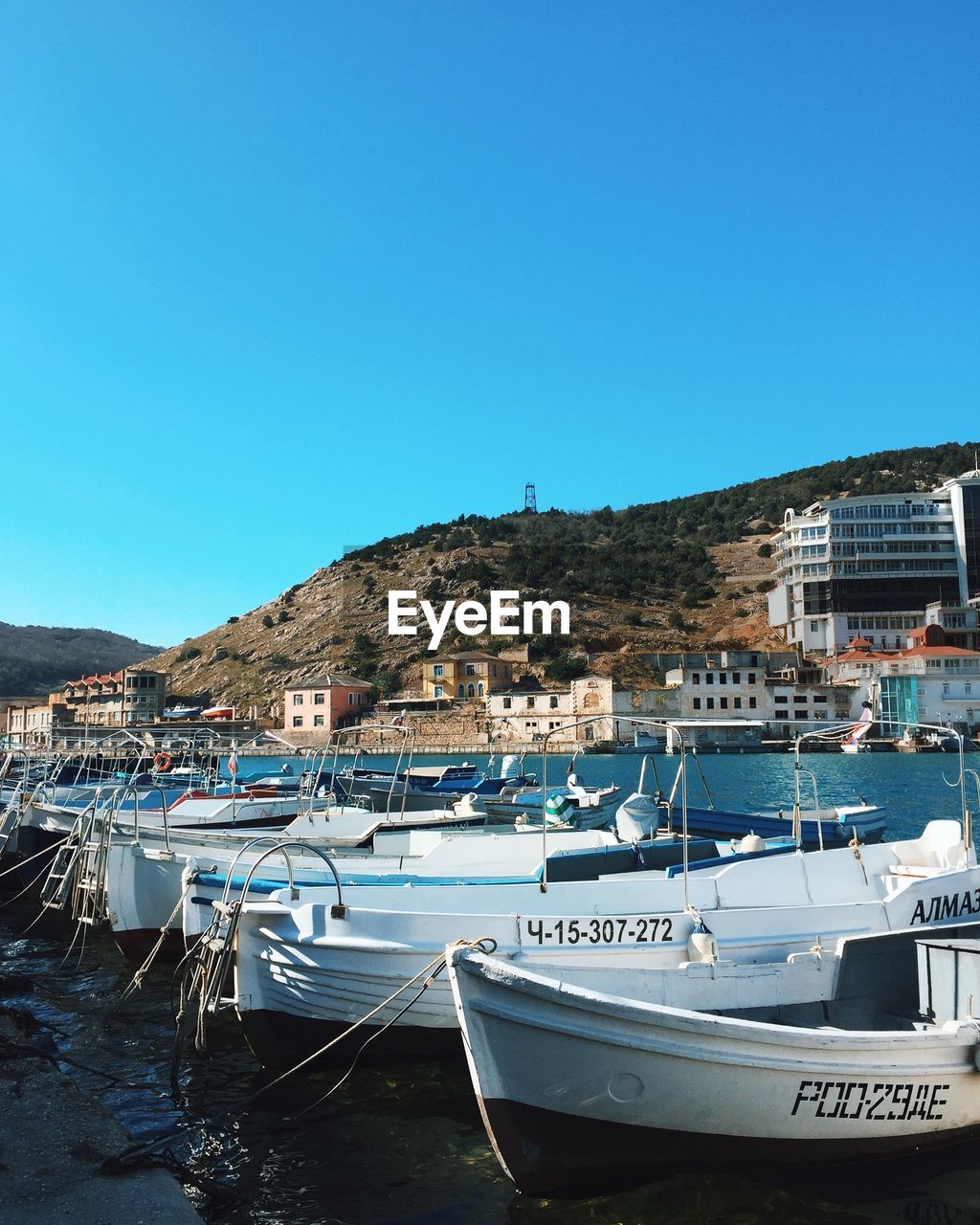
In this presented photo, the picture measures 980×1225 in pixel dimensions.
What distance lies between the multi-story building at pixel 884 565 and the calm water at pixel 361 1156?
96460 millimetres

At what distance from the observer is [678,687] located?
87.2 meters

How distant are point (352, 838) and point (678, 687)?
242ft

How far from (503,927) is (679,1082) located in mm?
2229

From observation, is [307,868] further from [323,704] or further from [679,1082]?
[323,704]

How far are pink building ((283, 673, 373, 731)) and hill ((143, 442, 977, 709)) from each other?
795cm

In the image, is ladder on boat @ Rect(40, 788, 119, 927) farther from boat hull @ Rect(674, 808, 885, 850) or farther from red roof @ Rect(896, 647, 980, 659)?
red roof @ Rect(896, 647, 980, 659)

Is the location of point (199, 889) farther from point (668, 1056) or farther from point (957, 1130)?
point (957, 1130)

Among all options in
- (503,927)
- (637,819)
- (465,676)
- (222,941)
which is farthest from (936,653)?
(222,941)

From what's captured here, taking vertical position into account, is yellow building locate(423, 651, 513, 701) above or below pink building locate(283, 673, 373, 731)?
above

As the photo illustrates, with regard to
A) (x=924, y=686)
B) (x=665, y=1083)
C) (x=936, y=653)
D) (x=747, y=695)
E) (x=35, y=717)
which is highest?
(x=936, y=653)

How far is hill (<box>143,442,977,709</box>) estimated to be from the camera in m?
110

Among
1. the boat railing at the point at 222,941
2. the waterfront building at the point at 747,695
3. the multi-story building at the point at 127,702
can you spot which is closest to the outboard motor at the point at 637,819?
the boat railing at the point at 222,941

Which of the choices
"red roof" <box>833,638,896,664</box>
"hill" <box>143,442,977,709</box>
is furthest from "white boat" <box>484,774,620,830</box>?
"hill" <box>143,442,977,709</box>

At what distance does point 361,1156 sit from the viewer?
23.4ft
